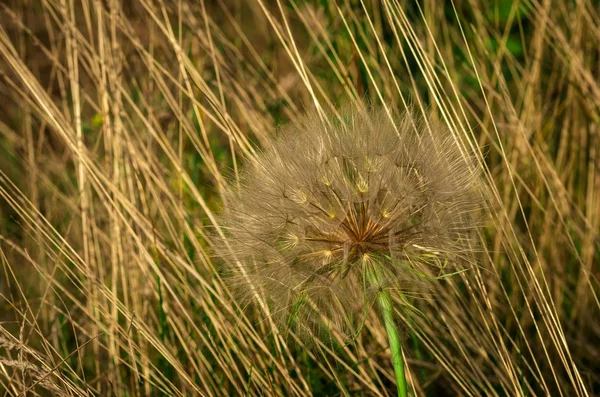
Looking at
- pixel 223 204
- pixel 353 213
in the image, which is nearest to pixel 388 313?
pixel 353 213

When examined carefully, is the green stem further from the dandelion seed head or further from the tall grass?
the tall grass

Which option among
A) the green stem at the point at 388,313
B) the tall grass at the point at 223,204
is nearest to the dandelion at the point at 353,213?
the green stem at the point at 388,313

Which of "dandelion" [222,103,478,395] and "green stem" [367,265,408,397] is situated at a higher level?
"dandelion" [222,103,478,395]

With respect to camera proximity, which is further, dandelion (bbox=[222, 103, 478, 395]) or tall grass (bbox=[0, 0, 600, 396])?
tall grass (bbox=[0, 0, 600, 396])

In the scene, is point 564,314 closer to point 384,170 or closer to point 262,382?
point 262,382

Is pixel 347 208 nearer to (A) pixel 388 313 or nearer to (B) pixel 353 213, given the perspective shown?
(B) pixel 353 213

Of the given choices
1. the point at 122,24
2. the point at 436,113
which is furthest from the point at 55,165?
the point at 436,113

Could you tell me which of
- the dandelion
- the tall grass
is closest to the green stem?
the dandelion
